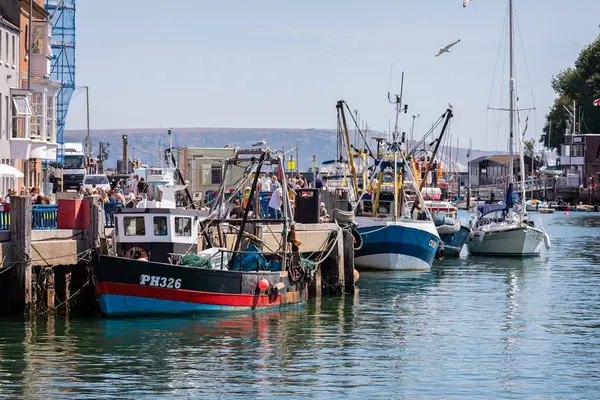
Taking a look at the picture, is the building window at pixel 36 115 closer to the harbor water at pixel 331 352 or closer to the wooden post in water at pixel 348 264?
the wooden post in water at pixel 348 264

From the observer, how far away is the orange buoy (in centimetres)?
3881

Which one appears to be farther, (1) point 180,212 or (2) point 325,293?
(2) point 325,293

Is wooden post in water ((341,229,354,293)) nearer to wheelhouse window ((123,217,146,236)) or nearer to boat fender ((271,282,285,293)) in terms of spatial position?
boat fender ((271,282,285,293))

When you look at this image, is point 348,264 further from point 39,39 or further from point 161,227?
point 39,39

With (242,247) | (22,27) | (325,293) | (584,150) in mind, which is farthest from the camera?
(584,150)

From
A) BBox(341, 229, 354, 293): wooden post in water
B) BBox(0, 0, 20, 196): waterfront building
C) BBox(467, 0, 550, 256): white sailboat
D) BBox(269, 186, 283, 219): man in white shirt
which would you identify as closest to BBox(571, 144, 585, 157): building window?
BBox(467, 0, 550, 256): white sailboat

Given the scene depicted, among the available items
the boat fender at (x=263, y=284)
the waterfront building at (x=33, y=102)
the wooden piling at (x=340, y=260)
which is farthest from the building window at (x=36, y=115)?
the boat fender at (x=263, y=284)

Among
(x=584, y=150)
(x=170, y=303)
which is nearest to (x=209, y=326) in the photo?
(x=170, y=303)

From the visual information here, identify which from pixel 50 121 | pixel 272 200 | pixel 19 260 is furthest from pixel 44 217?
pixel 50 121

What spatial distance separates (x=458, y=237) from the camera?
226 ft

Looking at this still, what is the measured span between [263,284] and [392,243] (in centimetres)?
1664

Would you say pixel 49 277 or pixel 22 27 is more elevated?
pixel 22 27

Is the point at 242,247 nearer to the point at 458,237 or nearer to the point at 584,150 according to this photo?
the point at 458,237

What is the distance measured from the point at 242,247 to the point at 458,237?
28.3 metres
